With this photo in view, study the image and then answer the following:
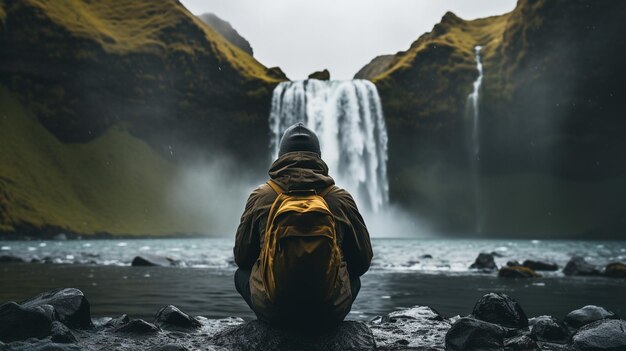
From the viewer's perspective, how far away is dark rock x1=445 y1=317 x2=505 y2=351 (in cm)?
585

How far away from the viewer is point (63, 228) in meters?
73.4

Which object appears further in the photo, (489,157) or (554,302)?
(489,157)

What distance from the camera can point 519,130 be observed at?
89.8 metres

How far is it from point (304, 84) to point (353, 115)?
933 cm

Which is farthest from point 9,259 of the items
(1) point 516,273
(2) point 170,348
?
(2) point 170,348

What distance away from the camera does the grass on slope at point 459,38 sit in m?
94.5

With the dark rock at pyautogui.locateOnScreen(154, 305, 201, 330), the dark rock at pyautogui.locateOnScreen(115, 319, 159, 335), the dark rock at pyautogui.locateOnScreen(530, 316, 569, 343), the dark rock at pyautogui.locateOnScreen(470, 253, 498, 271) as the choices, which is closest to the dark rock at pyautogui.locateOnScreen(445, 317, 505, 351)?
the dark rock at pyautogui.locateOnScreen(530, 316, 569, 343)

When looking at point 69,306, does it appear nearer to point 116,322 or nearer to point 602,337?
point 116,322

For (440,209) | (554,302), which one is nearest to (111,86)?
(440,209)

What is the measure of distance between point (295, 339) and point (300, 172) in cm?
175

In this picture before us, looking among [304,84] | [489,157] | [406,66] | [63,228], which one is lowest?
[63,228]

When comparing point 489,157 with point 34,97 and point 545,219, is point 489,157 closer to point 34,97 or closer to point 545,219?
point 545,219

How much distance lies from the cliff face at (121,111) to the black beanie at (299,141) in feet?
273

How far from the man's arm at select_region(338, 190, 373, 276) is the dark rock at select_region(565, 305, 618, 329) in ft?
14.8
